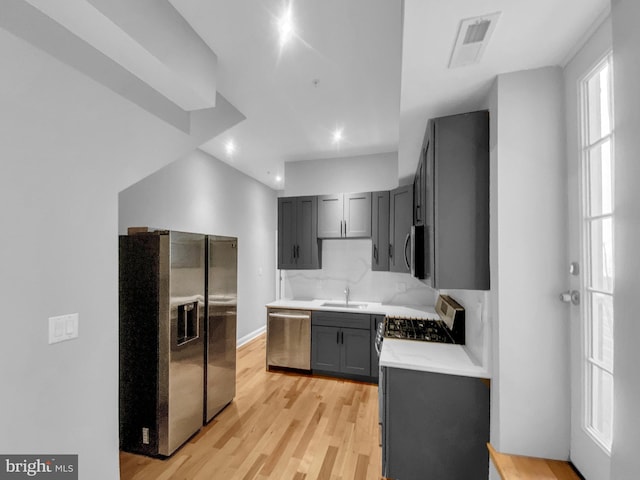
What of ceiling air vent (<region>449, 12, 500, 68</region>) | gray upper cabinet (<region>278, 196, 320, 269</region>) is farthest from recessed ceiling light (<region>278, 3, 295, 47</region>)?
gray upper cabinet (<region>278, 196, 320, 269</region>)

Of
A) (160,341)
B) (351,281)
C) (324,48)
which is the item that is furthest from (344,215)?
(160,341)

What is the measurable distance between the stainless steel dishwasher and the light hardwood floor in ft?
1.00

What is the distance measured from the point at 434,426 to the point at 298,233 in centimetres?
267

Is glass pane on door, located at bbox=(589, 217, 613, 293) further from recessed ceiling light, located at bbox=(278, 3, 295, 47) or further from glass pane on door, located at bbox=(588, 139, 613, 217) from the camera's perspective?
recessed ceiling light, located at bbox=(278, 3, 295, 47)

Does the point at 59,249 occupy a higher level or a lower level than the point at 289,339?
higher

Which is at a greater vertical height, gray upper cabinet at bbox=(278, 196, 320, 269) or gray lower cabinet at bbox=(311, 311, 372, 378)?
gray upper cabinet at bbox=(278, 196, 320, 269)

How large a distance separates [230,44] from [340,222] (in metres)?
2.30

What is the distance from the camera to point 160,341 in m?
2.08

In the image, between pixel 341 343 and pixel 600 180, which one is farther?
pixel 341 343

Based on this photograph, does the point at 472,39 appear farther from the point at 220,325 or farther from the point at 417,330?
the point at 220,325

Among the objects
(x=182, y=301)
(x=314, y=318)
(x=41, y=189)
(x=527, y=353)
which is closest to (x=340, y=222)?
(x=314, y=318)

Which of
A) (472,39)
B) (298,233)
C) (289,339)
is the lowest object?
(289,339)

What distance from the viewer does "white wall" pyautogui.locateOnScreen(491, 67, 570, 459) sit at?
1.21 meters

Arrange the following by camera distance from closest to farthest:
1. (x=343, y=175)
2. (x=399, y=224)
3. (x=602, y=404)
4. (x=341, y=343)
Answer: (x=602, y=404)
(x=399, y=224)
(x=341, y=343)
(x=343, y=175)
